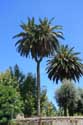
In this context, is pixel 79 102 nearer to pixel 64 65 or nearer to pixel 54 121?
pixel 64 65

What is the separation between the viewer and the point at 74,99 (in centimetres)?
8562

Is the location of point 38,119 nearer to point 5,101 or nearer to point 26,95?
point 5,101

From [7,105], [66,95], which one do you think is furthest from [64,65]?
[7,105]

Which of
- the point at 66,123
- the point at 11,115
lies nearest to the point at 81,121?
the point at 66,123

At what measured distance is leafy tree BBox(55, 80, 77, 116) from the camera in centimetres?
8484

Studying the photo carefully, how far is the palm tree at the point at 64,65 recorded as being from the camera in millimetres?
90125

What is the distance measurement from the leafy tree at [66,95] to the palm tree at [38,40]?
14.5 feet

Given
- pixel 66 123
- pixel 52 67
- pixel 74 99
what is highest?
pixel 52 67

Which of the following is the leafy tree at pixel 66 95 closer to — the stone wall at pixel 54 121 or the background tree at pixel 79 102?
the background tree at pixel 79 102

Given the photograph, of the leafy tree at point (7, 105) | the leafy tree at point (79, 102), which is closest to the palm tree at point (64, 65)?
the leafy tree at point (79, 102)

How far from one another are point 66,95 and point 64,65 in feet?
23.6

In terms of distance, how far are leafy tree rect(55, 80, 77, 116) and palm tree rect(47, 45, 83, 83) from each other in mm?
4370

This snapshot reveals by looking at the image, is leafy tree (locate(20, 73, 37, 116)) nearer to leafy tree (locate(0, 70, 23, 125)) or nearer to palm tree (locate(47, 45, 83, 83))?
palm tree (locate(47, 45, 83, 83))

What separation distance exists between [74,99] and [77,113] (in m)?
5.04
